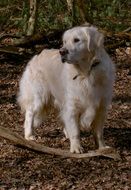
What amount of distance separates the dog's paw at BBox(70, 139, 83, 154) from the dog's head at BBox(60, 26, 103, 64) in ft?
2.67

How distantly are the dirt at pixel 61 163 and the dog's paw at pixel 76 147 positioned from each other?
0.19 meters

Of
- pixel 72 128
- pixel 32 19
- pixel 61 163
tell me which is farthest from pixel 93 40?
pixel 32 19

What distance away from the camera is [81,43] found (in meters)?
5.59

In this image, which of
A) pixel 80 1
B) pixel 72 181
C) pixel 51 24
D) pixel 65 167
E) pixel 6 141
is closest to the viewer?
pixel 72 181

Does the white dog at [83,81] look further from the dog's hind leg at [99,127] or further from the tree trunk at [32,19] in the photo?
the tree trunk at [32,19]

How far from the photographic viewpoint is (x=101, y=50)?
561 centimetres

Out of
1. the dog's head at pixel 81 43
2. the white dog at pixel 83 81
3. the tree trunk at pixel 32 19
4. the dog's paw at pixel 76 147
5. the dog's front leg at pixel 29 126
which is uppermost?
the dog's head at pixel 81 43

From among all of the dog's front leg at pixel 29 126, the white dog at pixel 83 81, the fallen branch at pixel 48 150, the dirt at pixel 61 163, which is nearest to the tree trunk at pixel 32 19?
Answer: the dirt at pixel 61 163

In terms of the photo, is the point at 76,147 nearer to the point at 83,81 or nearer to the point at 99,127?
the point at 99,127

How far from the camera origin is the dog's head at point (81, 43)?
5539mm

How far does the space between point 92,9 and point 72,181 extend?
6844 millimetres

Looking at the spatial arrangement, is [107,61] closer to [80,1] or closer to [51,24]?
[80,1]

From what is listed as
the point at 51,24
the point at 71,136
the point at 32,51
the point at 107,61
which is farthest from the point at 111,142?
the point at 51,24

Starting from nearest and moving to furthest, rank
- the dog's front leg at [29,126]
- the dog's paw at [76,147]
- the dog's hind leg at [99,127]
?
the dog's paw at [76,147] < the dog's hind leg at [99,127] < the dog's front leg at [29,126]
